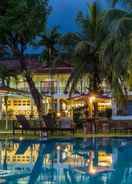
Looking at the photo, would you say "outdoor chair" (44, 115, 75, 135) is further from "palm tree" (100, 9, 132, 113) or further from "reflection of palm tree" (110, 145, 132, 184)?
"reflection of palm tree" (110, 145, 132, 184)

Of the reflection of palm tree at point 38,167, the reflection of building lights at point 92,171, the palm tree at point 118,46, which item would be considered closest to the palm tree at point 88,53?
the palm tree at point 118,46

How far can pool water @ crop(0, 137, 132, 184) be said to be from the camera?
10.7 metres

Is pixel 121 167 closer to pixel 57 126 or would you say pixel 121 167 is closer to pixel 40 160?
pixel 40 160

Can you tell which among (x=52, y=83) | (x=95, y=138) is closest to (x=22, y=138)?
(x=95, y=138)

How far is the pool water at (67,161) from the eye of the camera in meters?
10.7

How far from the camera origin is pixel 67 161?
46.4 ft

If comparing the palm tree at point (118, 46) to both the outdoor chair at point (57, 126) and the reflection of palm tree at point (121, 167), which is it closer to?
the outdoor chair at point (57, 126)

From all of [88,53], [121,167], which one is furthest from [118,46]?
[121,167]

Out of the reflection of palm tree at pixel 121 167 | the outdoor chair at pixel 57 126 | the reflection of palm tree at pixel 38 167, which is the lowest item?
the reflection of palm tree at pixel 121 167

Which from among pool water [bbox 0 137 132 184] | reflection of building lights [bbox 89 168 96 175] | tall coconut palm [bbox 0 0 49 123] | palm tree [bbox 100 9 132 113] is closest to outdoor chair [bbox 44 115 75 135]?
tall coconut palm [bbox 0 0 49 123]

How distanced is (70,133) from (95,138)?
284 centimetres

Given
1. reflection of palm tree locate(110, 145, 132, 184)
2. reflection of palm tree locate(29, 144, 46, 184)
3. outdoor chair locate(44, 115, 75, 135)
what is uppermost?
outdoor chair locate(44, 115, 75, 135)

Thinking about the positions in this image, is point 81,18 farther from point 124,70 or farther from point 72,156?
point 72,156

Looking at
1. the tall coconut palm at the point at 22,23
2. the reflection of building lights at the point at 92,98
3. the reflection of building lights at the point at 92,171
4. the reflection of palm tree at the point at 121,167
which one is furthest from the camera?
the reflection of building lights at the point at 92,98
